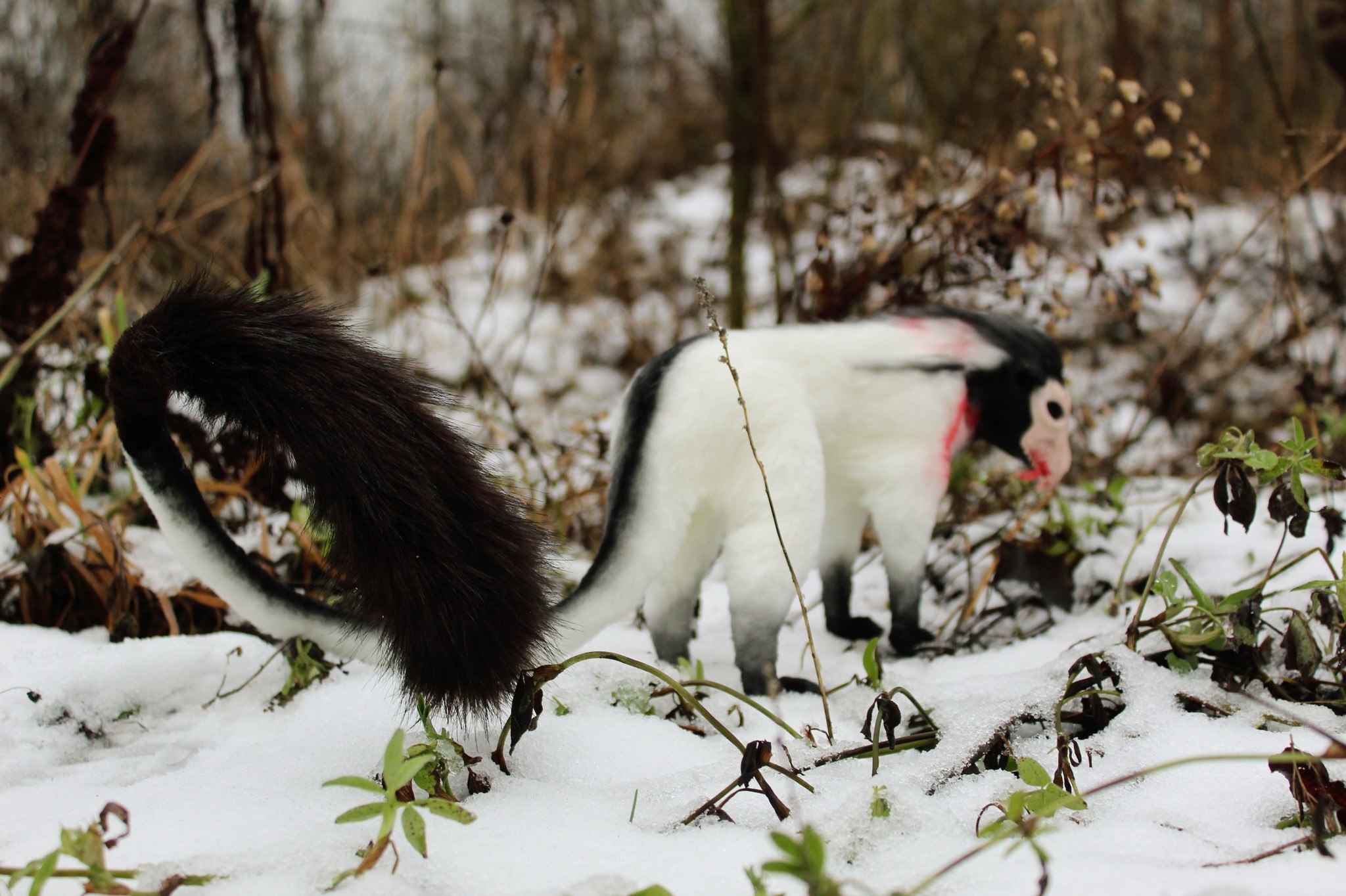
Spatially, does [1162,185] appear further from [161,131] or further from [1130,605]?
[161,131]

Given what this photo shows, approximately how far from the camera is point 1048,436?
2.32 metres

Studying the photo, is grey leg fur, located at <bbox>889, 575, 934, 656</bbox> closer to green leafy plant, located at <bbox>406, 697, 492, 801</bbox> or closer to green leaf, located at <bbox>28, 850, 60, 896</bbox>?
green leafy plant, located at <bbox>406, 697, 492, 801</bbox>

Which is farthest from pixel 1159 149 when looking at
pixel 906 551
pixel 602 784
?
pixel 602 784

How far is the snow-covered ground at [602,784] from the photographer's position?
114 cm

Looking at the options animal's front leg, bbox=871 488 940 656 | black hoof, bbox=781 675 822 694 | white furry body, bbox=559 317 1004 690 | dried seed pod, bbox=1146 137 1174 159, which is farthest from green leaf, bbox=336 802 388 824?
dried seed pod, bbox=1146 137 1174 159

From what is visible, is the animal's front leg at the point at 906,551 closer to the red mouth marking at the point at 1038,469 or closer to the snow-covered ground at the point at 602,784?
the snow-covered ground at the point at 602,784

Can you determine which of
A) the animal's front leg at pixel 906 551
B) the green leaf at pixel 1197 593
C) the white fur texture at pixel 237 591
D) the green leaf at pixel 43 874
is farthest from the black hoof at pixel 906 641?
the green leaf at pixel 43 874

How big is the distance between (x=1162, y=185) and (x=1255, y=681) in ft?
16.8

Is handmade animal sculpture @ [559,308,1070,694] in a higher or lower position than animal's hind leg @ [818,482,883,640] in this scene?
higher

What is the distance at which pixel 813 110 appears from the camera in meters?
7.92

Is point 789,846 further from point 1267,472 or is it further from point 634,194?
point 634,194

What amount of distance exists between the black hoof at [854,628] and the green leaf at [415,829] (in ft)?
4.87

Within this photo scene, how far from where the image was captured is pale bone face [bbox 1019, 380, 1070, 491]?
7.50 feet

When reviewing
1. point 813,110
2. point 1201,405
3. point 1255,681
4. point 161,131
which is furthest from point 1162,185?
point 161,131
